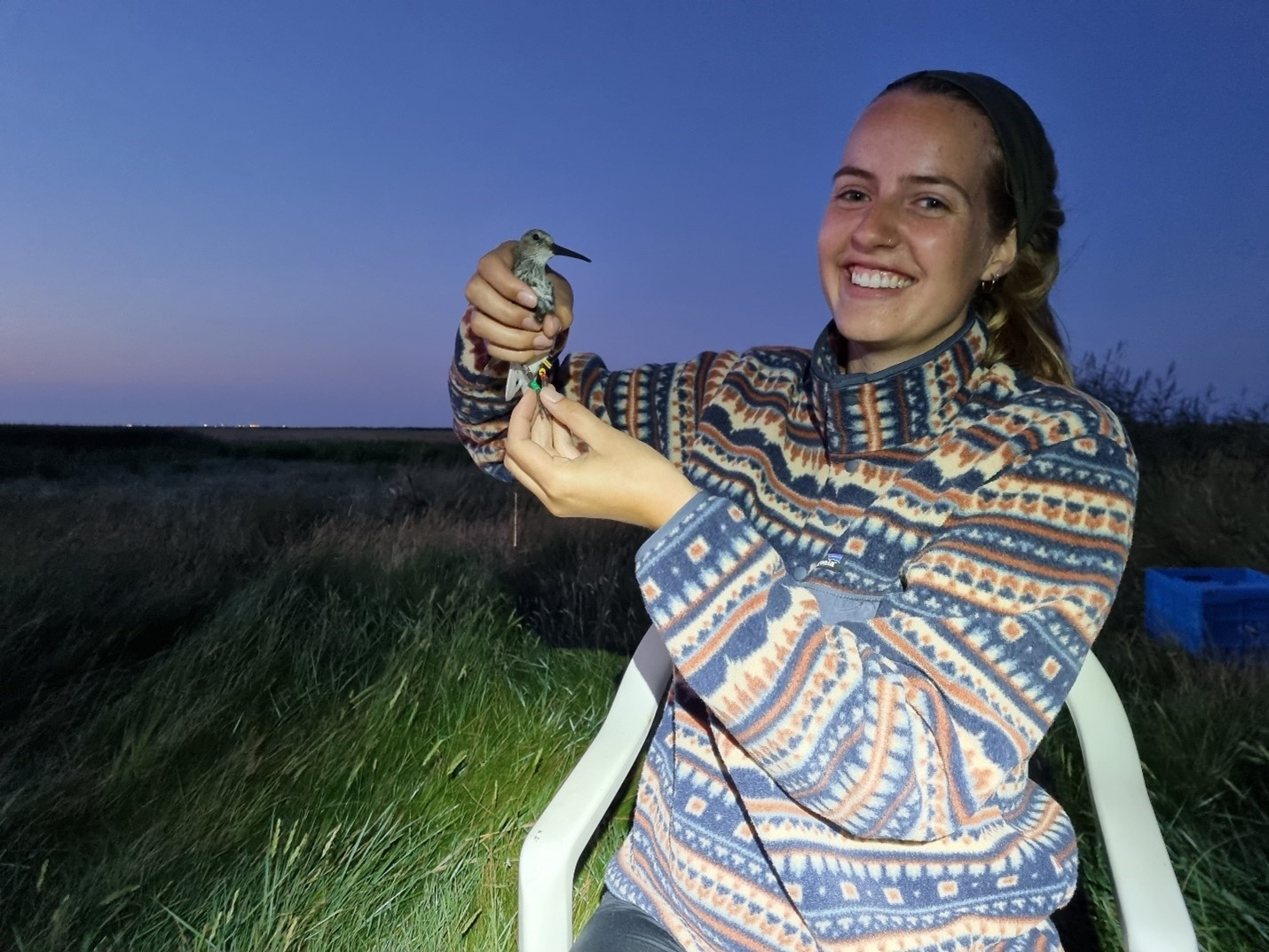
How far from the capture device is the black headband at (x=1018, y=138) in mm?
1341

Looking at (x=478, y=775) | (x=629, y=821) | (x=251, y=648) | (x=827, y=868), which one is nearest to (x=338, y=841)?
(x=478, y=775)

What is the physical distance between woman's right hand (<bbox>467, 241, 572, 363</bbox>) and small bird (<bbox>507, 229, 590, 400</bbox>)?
0.04ft

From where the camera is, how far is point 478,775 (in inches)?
91.5

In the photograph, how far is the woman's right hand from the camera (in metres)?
1.35

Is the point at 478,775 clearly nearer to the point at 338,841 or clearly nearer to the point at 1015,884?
the point at 338,841

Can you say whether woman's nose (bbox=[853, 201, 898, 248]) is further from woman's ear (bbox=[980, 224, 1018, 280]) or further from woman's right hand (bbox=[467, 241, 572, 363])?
woman's right hand (bbox=[467, 241, 572, 363])

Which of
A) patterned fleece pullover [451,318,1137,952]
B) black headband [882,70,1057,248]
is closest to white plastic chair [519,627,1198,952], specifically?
patterned fleece pullover [451,318,1137,952]

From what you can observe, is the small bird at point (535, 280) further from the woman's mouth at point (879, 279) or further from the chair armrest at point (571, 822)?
the chair armrest at point (571, 822)

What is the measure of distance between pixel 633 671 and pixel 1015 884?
2.49 feet

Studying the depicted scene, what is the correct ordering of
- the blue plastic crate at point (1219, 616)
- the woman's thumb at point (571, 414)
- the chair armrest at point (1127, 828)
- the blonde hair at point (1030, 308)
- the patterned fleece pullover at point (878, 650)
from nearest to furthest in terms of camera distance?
1. the patterned fleece pullover at point (878, 650)
2. the woman's thumb at point (571, 414)
3. the chair armrest at point (1127, 828)
4. the blonde hair at point (1030, 308)
5. the blue plastic crate at point (1219, 616)

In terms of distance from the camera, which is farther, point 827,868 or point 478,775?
point 478,775

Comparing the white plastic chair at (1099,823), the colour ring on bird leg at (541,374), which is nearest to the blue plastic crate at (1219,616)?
the white plastic chair at (1099,823)

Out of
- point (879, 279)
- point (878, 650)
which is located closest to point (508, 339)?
point (879, 279)

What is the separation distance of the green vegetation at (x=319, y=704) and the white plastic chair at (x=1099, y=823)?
1.60 ft
